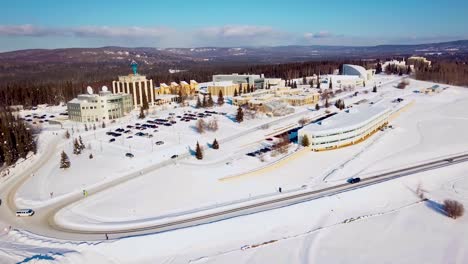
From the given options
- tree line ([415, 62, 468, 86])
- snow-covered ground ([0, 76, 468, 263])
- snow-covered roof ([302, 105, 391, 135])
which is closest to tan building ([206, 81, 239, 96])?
snow-covered ground ([0, 76, 468, 263])

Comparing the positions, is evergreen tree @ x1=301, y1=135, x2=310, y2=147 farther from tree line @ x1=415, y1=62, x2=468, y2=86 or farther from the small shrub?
tree line @ x1=415, y1=62, x2=468, y2=86

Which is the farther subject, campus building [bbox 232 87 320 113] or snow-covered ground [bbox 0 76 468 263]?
campus building [bbox 232 87 320 113]

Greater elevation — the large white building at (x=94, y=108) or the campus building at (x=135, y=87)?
the campus building at (x=135, y=87)

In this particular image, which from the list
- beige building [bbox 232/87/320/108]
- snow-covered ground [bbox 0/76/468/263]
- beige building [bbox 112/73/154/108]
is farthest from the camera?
beige building [bbox 232/87/320/108]

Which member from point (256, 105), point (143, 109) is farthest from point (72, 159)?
point (256, 105)

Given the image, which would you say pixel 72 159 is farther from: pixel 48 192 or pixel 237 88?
pixel 237 88

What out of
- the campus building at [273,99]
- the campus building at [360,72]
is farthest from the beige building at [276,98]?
the campus building at [360,72]

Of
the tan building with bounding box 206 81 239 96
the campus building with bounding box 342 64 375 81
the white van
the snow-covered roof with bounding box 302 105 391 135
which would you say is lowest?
the white van

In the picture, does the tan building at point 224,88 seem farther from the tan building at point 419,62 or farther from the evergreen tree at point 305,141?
the tan building at point 419,62
